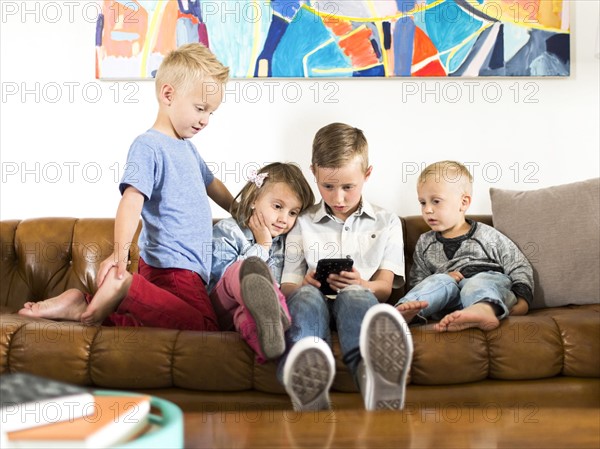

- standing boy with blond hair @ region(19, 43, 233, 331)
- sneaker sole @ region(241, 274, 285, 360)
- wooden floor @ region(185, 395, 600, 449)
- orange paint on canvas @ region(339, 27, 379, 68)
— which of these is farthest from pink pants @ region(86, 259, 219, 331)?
orange paint on canvas @ region(339, 27, 379, 68)

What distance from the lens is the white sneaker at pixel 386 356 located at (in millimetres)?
1604

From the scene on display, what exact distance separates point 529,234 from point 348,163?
0.71m

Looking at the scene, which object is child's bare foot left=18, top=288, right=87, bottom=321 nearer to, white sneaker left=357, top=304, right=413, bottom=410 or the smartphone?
the smartphone

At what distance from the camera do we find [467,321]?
6.37ft

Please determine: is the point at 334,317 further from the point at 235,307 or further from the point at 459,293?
the point at 459,293

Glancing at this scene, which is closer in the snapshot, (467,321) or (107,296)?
(467,321)

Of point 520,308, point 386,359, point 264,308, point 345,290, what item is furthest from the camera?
point 520,308

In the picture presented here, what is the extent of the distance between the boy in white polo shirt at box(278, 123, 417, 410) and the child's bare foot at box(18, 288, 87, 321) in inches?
25.9

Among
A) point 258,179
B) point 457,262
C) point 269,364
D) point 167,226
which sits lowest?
point 269,364

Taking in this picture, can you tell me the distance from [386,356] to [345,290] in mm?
450

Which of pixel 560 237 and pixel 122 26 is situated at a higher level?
pixel 122 26

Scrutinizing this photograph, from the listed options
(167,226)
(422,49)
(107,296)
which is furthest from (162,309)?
(422,49)

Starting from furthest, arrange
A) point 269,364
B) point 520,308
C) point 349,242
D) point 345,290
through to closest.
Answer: point 349,242
point 520,308
point 345,290
point 269,364

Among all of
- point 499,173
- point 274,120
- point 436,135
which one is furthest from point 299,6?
point 499,173
